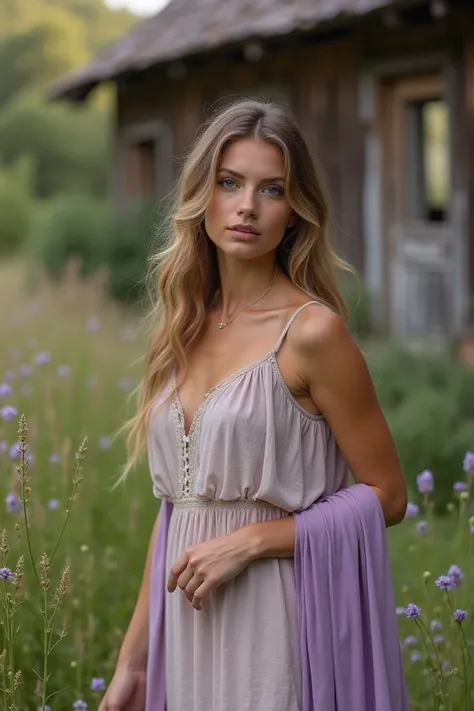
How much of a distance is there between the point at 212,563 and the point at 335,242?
449 cm

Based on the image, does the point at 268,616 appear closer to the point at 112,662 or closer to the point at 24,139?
the point at 112,662

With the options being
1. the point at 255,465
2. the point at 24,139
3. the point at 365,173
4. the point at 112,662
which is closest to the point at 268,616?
the point at 255,465

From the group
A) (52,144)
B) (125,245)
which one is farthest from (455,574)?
(52,144)

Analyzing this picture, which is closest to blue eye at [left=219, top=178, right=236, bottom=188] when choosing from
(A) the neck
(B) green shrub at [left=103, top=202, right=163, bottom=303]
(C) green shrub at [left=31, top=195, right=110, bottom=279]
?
(A) the neck

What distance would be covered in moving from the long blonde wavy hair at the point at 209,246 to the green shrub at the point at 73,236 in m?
10.5

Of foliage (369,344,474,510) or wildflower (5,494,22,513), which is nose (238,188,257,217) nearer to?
wildflower (5,494,22,513)

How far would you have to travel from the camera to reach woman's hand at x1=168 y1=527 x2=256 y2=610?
6.59 feet

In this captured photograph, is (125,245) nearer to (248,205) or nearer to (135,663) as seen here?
(135,663)

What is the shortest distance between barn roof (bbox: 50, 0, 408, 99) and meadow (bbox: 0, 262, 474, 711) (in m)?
4.45

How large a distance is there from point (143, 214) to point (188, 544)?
10.8 meters

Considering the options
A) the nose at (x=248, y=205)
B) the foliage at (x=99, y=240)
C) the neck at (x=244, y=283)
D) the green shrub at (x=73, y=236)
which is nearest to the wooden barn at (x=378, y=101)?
the foliage at (x=99, y=240)

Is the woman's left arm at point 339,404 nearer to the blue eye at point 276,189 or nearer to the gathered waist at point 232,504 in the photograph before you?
the gathered waist at point 232,504

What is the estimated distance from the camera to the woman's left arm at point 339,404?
2.03m

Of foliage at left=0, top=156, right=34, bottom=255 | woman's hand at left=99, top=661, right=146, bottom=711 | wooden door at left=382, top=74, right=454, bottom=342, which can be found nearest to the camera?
woman's hand at left=99, top=661, right=146, bottom=711
